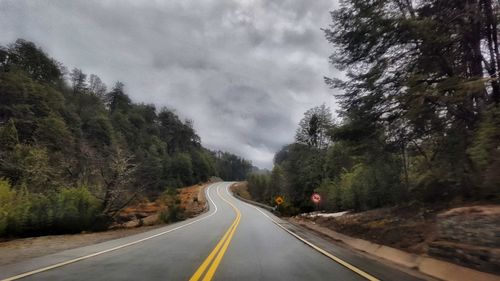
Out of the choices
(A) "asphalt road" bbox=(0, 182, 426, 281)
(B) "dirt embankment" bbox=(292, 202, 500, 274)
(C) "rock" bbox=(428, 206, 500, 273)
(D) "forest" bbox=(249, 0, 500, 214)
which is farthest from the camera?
(D) "forest" bbox=(249, 0, 500, 214)

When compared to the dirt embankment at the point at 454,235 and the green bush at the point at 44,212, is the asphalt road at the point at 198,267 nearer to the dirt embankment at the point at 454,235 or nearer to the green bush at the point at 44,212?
the dirt embankment at the point at 454,235

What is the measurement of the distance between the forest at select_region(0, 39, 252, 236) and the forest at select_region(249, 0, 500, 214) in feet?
53.3

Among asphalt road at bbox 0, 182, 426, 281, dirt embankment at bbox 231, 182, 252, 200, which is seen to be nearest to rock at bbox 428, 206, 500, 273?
asphalt road at bbox 0, 182, 426, 281

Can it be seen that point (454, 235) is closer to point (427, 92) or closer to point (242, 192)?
point (427, 92)

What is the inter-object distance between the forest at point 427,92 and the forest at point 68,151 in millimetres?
16261

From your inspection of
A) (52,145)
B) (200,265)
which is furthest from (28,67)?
(200,265)

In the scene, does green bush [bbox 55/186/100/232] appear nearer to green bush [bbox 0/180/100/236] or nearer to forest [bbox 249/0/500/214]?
green bush [bbox 0/180/100/236]

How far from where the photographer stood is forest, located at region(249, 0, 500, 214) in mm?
13820

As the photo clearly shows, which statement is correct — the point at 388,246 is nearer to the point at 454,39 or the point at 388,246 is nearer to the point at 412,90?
the point at 412,90

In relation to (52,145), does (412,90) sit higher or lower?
lower

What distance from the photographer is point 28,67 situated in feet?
301

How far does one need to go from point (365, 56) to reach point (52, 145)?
5267 centimetres

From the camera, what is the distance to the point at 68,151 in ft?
200

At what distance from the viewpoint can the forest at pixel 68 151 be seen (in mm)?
23984
